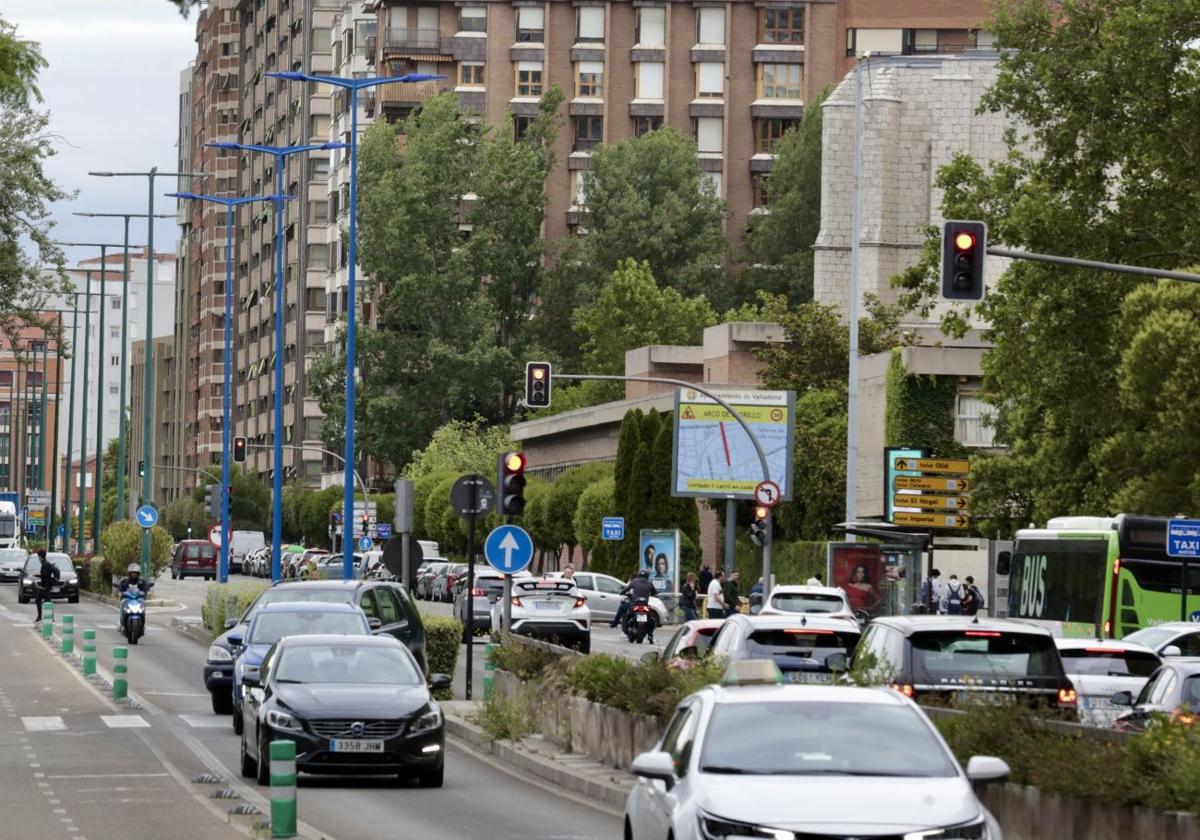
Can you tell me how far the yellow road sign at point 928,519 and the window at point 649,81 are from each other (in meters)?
80.2

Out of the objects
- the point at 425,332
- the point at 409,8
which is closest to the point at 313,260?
the point at 409,8

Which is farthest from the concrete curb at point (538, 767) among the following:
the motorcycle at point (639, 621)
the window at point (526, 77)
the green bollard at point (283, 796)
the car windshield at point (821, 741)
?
the window at point (526, 77)

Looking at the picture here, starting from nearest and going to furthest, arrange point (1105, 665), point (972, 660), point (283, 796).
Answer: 1. point (283, 796)
2. point (972, 660)
3. point (1105, 665)

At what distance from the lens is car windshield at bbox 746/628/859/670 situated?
24.5 metres

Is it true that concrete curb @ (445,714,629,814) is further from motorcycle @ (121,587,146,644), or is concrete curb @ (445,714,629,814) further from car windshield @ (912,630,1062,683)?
motorcycle @ (121,587,146,644)

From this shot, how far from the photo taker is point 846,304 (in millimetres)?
96375

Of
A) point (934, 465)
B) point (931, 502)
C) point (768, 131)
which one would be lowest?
point (931, 502)

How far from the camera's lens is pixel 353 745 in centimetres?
2102

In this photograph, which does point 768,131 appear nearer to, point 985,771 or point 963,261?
point 963,261

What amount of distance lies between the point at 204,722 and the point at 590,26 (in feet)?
324

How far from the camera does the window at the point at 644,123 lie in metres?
126

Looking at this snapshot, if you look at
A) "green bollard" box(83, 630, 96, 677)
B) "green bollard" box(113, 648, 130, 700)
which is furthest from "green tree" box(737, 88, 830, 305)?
"green bollard" box(113, 648, 130, 700)

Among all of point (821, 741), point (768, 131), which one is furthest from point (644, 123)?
point (821, 741)

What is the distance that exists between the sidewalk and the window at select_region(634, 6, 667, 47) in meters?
99.3
